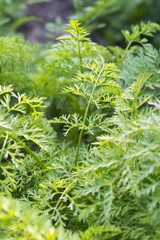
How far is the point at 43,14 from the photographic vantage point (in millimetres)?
3859

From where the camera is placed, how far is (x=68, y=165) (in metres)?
1.00

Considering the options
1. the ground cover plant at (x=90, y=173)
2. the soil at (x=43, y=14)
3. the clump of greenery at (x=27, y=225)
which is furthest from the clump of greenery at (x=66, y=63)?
the soil at (x=43, y=14)

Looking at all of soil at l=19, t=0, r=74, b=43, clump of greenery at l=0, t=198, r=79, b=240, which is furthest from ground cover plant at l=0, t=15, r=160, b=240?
soil at l=19, t=0, r=74, b=43

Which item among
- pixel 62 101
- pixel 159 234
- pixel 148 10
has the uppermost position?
pixel 148 10

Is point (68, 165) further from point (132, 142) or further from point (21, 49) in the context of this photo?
point (21, 49)

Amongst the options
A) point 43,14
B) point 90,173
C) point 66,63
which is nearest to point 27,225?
point 90,173

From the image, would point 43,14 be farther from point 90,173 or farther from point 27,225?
point 27,225

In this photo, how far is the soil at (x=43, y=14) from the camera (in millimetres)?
3416

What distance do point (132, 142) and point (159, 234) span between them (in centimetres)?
27

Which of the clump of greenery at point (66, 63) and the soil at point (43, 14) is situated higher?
the soil at point (43, 14)

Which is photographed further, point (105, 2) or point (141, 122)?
point (105, 2)

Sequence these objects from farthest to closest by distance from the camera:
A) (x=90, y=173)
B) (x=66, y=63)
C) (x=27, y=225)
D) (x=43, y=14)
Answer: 1. (x=43, y=14)
2. (x=66, y=63)
3. (x=90, y=173)
4. (x=27, y=225)

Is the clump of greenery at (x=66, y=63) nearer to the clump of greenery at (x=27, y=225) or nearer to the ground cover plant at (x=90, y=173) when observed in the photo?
the ground cover plant at (x=90, y=173)

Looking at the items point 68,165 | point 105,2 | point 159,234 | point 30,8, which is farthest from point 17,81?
point 30,8
